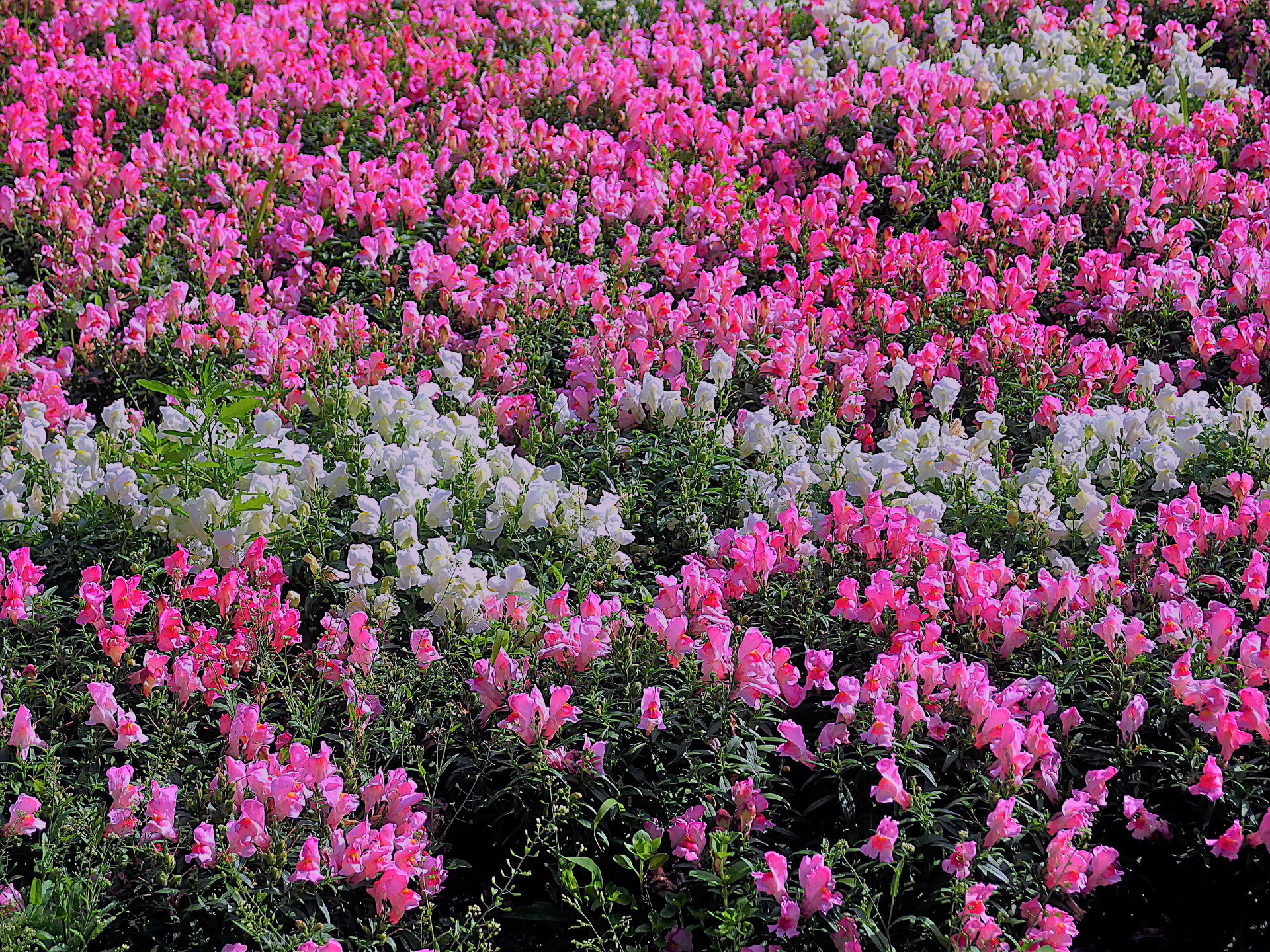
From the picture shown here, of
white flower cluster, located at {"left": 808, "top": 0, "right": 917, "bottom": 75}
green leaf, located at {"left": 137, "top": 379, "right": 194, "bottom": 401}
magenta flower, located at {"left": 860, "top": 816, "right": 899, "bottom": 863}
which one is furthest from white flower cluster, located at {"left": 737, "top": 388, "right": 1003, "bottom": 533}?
white flower cluster, located at {"left": 808, "top": 0, "right": 917, "bottom": 75}

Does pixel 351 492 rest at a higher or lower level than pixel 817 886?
lower

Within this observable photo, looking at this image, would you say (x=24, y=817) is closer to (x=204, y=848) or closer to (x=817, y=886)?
(x=204, y=848)

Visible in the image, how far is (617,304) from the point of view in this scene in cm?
537

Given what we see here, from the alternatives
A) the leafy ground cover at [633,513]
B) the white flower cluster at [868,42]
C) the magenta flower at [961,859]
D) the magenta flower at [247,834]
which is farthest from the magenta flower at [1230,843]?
the white flower cluster at [868,42]

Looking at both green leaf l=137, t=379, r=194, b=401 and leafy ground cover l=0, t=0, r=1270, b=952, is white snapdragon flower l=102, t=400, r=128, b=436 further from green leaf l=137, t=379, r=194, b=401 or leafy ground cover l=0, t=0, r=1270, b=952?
green leaf l=137, t=379, r=194, b=401

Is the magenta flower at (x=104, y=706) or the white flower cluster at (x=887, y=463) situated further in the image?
the white flower cluster at (x=887, y=463)

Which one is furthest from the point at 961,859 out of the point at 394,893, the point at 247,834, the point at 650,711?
the point at 247,834

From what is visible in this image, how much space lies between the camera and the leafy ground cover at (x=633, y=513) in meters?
3.04

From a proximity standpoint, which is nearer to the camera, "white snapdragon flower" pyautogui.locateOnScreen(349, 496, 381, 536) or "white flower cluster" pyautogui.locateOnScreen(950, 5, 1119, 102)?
"white snapdragon flower" pyautogui.locateOnScreen(349, 496, 381, 536)

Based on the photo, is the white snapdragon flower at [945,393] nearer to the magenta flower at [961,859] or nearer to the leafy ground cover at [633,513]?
the leafy ground cover at [633,513]

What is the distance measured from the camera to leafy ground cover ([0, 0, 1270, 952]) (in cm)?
304

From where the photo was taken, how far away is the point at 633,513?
4.19m

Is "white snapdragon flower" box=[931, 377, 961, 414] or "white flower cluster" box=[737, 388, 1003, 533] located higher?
"white snapdragon flower" box=[931, 377, 961, 414]

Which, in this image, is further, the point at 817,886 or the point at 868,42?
the point at 868,42
